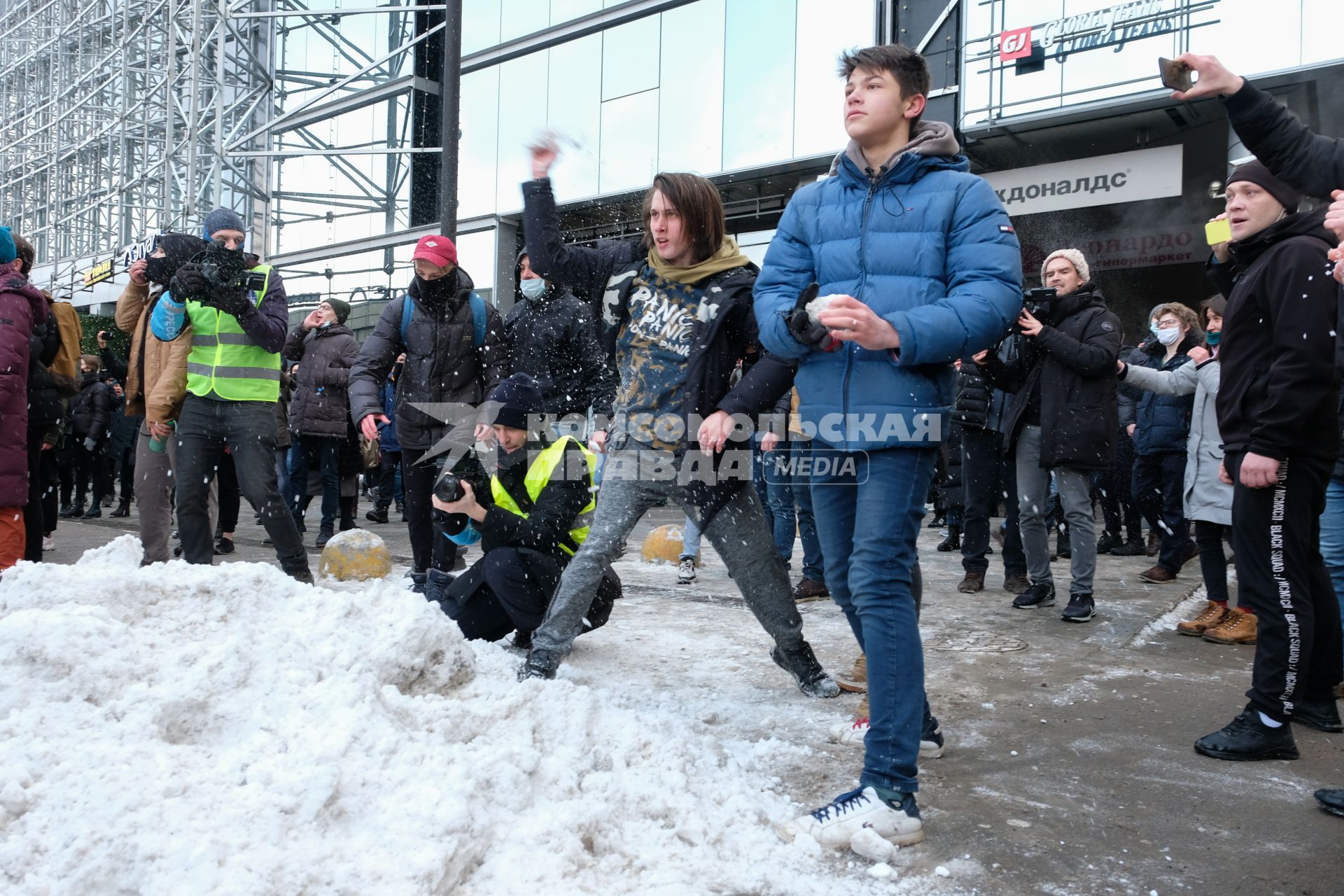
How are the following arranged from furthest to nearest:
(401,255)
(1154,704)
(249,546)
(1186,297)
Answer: (401,255) → (1186,297) → (249,546) → (1154,704)

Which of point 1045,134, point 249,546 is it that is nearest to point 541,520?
point 249,546

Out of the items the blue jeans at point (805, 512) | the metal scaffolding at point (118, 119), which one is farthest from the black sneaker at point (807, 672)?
the metal scaffolding at point (118, 119)

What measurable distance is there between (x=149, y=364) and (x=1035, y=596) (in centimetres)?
538

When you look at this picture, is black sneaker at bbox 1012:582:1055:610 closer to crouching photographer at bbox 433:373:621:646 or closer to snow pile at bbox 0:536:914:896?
crouching photographer at bbox 433:373:621:646

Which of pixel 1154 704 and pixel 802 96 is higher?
pixel 802 96

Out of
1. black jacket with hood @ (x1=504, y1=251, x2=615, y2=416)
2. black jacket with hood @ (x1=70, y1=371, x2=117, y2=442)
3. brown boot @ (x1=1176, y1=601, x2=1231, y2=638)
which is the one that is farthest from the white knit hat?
black jacket with hood @ (x1=70, y1=371, x2=117, y2=442)

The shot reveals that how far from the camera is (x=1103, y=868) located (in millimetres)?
2430

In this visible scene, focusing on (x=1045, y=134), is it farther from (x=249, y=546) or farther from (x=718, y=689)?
(x=718, y=689)

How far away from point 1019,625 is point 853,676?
68.0 inches

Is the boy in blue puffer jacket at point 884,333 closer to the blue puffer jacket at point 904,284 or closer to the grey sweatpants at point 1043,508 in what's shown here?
the blue puffer jacket at point 904,284

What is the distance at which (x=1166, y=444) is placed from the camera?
778cm

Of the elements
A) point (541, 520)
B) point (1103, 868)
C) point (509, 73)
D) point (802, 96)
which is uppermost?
point (509, 73)

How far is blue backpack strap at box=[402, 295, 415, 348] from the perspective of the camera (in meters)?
6.03

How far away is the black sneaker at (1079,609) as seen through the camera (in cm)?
555
